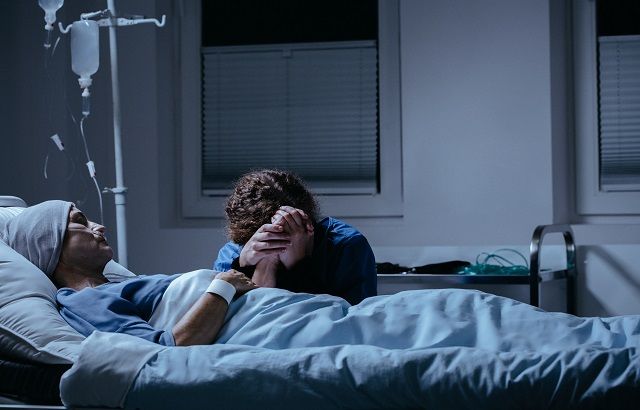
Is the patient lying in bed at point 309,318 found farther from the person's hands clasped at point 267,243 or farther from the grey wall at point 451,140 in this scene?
the grey wall at point 451,140

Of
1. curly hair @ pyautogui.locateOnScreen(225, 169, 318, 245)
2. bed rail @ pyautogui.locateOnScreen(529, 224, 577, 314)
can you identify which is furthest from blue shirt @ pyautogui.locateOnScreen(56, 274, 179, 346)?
bed rail @ pyautogui.locateOnScreen(529, 224, 577, 314)

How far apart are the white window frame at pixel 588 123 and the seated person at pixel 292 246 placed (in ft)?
4.62

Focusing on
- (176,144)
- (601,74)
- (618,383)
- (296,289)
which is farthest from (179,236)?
(618,383)

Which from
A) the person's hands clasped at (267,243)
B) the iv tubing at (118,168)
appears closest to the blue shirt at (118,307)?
the person's hands clasped at (267,243)

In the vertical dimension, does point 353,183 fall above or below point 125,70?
below

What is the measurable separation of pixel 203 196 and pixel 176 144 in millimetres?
244

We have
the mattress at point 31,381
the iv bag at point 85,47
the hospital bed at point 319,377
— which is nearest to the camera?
the hospital bed at point 319,377

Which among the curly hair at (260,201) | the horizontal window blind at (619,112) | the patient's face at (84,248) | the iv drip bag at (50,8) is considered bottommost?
the patient's face at (84,248)

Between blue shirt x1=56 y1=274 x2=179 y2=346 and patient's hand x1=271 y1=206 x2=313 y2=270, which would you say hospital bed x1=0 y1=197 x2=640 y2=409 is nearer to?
blue shirt x1=56 y1=274 x2=179 y2=346

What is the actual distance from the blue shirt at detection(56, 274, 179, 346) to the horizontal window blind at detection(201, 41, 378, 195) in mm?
1791

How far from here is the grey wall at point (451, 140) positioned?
311cm

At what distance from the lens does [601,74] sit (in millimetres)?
3266

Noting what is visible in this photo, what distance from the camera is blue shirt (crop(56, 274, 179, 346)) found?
162 centimetres

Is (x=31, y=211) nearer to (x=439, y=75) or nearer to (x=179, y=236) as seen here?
(x=179, y=236)
